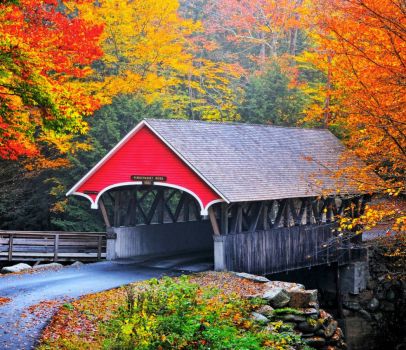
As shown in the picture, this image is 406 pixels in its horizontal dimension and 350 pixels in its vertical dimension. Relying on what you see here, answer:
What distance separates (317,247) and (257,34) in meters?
27.9

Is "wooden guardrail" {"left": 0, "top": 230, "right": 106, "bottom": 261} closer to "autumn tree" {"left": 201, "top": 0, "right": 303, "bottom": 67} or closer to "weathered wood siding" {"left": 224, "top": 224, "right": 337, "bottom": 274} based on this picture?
"weathered wood siding" {"left": 224, "top": 224, "right": 337, "bottom": 274}

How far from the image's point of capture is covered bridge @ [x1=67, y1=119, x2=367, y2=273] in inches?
794

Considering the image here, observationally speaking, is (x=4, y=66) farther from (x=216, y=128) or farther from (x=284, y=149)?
(x=284, y=149)

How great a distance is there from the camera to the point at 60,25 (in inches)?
950

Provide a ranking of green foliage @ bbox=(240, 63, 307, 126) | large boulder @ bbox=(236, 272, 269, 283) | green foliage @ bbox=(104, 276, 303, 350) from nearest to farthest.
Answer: green foliage @ bbox=(104, 276, 303, 350), large boulder @ bbox=(236, 272, 269, 283), green foliage @ bbox=(240, 63, 307, 126)

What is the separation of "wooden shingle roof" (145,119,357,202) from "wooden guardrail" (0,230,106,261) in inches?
223

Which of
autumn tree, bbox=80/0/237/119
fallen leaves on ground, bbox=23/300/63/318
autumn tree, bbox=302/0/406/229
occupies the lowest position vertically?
fallen leaves on ground, bbox=23/300/63/318

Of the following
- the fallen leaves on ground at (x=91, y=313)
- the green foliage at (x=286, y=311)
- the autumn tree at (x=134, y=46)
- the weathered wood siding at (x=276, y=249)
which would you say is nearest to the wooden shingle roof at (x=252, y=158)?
the weathered wood siding at (x=276, y=249)

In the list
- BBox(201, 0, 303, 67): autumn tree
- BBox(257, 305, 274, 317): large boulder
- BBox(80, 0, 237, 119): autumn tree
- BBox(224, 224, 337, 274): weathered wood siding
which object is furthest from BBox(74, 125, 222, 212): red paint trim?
BBox(201, 0, 303, 67): autumn tree

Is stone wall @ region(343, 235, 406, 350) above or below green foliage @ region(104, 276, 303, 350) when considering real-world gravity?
below

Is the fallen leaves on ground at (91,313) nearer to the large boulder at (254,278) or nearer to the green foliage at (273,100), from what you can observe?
the large boulder at (254,278)

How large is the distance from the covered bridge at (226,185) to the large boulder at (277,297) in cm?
413

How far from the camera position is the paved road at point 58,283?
41.5 ft

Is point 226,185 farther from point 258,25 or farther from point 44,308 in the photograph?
point 258,25
